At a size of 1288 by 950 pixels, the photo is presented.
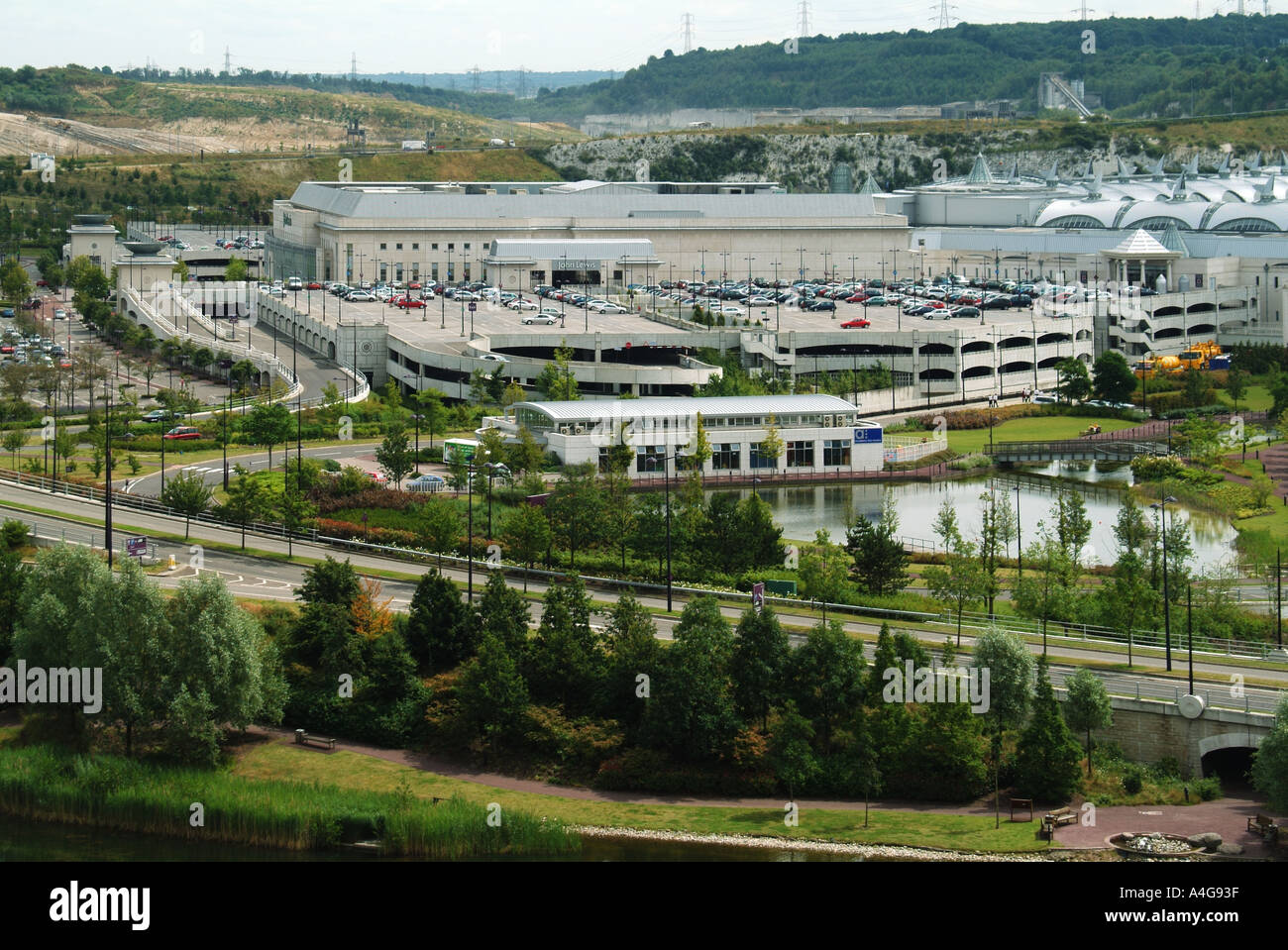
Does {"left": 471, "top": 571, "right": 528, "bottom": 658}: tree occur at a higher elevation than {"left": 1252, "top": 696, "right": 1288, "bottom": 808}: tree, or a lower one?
higher

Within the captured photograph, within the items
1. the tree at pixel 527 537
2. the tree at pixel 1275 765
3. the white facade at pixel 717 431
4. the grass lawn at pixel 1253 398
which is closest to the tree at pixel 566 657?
the tree at pixel 527 537

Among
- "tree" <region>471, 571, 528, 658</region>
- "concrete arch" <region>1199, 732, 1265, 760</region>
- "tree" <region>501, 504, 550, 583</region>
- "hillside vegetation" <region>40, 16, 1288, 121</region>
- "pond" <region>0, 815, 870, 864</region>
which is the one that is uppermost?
"hillside vegetation" <region>40, 16, 1288, 121</region>

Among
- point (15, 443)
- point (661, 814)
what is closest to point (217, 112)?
point (15, 443)

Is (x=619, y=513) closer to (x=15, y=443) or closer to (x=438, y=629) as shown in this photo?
(x=438, y=629)

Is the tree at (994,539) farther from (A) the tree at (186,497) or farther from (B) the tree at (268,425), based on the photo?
(B) the tree at (268,425)

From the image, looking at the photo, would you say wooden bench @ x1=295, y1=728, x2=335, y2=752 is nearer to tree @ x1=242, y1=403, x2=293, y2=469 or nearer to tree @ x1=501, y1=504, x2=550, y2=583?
tree @ x1=501, y1=504, x2=550, y2=583

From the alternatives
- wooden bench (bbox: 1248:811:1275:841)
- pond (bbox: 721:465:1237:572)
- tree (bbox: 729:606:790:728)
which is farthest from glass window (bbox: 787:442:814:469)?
wooden bench (bbox: 1248:811:1275:841)
